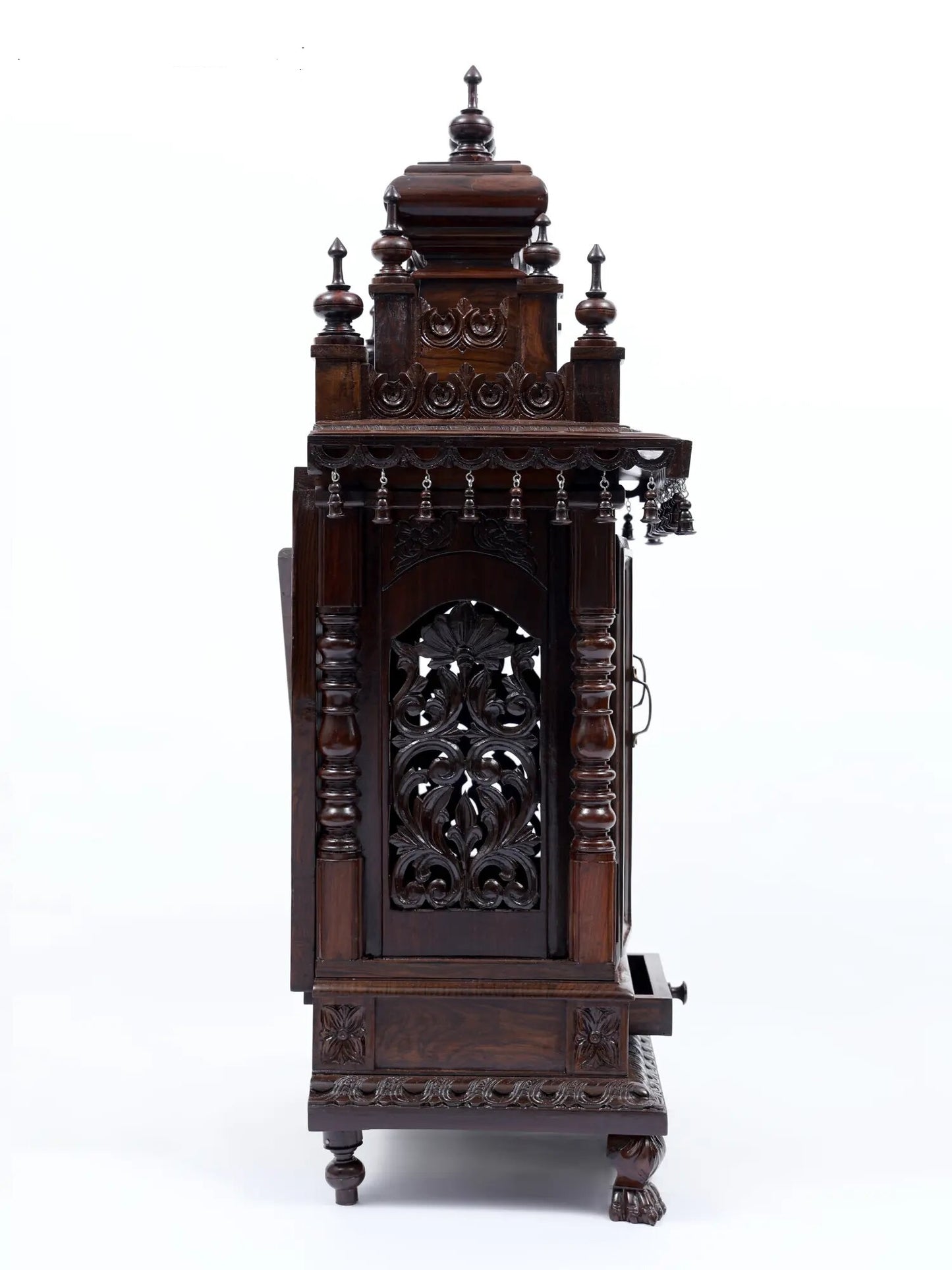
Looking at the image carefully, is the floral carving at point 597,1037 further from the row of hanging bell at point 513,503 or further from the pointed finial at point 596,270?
the pointed finial at point 596,270

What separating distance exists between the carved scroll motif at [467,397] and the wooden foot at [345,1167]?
62.8 inches

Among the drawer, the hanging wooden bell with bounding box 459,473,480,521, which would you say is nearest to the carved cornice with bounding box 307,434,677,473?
the hanging wooden bell with bounding box 459,473,480,521

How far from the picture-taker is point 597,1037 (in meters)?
4.30

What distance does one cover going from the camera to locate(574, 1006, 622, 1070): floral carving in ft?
14.1

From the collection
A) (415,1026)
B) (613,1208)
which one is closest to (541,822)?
(415,1026)

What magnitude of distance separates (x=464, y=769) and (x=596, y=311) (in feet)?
3.47

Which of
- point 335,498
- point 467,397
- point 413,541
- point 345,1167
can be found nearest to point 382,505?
point 335,498

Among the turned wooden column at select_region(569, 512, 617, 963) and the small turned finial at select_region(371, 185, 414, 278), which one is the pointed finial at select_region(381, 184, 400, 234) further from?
the turned wooden column at select_region(569, 512, 617, 963)

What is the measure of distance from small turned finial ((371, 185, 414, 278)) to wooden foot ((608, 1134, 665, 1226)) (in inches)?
77.9

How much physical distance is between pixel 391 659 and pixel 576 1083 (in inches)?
40.5

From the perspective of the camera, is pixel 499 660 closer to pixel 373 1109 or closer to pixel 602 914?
pixel 602 914

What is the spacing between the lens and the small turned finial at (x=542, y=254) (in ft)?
14.0

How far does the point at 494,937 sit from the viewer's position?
172 inches

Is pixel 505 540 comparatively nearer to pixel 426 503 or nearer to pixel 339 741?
pixel 426 503
